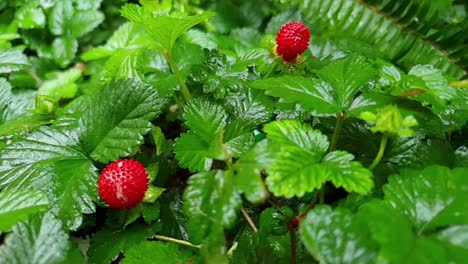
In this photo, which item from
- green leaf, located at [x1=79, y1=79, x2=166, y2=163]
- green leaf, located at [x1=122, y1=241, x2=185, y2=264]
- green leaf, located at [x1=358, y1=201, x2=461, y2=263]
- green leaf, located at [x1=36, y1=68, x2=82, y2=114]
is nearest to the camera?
green leaf, located at [x1=358, y1=201, x2=461, y2=263]

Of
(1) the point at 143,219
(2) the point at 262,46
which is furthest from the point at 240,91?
(1) the point at 143,219

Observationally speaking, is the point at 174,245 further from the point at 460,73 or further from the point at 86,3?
the point at 86,3

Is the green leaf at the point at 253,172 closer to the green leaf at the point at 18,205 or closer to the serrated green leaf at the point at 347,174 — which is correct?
the serrated green leaf at the point at 347,174

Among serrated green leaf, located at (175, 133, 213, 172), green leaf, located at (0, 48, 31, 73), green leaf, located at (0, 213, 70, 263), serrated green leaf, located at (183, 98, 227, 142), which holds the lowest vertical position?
green leaf, located at (0, 48, 31, 73)

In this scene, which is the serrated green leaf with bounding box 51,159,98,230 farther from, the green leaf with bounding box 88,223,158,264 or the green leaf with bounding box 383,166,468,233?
the green leaf with bounding box 383,166,468,233

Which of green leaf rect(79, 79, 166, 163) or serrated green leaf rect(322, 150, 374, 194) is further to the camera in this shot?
green leaf rect(79, 79, 166, 163)

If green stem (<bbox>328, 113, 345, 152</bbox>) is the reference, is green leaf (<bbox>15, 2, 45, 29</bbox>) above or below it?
below

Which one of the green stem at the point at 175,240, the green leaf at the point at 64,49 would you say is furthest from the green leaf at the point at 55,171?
the green leaf at the point at 64,49

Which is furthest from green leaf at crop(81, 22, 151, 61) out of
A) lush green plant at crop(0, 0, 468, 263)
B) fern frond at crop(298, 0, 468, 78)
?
fern frond at crop(298, 0, 468, 78)
